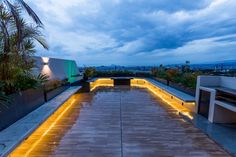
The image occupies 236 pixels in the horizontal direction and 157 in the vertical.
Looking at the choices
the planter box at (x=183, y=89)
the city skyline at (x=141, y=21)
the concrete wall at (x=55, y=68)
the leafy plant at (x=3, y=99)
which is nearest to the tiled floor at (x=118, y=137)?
the leafy plant at (x=3, y=99)

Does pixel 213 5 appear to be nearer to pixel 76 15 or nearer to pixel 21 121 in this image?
pixel 76 15

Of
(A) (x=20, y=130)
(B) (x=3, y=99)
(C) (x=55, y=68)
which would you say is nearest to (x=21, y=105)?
(B) (x=3, y=99)

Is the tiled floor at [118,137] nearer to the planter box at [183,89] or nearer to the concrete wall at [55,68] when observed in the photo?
the planter box at [183,89]

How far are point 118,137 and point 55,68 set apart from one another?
756 centimetres

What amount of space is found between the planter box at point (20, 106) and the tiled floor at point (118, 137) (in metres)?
0.48

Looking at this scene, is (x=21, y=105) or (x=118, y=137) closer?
(x=118, y=137)

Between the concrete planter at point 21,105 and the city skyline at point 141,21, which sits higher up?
the city skyline at point 141,21

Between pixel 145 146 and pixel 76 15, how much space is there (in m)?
9.08

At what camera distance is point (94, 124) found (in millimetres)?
5441

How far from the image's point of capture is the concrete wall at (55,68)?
29.6ft

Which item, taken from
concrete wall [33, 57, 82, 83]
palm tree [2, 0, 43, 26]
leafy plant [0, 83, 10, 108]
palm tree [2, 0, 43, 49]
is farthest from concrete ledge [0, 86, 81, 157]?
concrete wall [33, 57, 82, 83]

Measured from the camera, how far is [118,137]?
177 inches

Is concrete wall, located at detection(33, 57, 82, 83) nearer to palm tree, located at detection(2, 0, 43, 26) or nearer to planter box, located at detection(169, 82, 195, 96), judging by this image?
palm tree, located at detection(2, 0, 43, 26)

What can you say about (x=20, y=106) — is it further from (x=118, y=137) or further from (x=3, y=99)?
(x=118, y=137)
